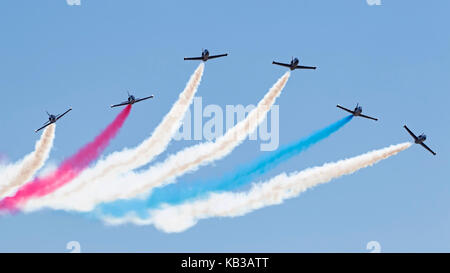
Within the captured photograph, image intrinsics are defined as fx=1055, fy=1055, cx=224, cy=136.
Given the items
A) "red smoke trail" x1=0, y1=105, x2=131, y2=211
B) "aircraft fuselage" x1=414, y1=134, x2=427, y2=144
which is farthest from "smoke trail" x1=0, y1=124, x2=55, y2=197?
"aircraft fuselage" x1=414, y1=134, x2=427, y2=144

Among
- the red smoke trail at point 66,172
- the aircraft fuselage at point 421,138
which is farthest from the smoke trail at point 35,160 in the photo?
the aircraft fuselage at point 421,138

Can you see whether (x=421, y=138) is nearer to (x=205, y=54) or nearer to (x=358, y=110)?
(x=358, y=110)

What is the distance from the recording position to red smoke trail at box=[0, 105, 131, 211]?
118200mm

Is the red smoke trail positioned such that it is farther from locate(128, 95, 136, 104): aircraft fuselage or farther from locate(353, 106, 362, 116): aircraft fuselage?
locate(353, 106, 362, 116): aircraft fuselage

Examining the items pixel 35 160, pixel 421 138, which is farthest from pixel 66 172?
pixel 421 138

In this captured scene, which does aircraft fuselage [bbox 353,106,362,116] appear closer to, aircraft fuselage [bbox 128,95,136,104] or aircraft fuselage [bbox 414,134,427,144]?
aircraft fuselage [bbox 414,134,427,144]

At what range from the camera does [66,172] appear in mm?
119062

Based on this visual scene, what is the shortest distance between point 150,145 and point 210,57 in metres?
12.0

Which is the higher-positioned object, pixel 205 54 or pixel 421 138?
pixel 205 54

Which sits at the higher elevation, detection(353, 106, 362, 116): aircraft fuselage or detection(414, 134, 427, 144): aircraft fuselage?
detection(353, 106, 362, 116): aircraft fuselage
